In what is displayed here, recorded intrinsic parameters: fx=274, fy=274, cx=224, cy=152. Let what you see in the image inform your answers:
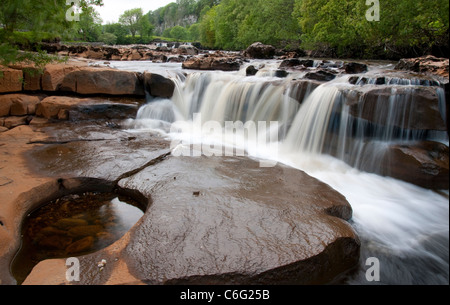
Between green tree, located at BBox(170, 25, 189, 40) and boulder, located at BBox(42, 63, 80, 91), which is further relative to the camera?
green tree, located at BBox(170, 25, 189, 40)

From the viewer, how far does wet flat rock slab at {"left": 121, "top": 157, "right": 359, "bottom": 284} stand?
2881mm

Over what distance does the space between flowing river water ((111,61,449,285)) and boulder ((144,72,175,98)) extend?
370mm

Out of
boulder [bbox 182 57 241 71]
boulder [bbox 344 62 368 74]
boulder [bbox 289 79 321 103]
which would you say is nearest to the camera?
boulder [bbox 289 79 321 103]

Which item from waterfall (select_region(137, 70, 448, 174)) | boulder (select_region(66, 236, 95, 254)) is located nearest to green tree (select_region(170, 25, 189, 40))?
waterfall (select_region(137, 70, 448, 174))

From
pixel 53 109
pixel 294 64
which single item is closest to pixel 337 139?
pixel 294 64

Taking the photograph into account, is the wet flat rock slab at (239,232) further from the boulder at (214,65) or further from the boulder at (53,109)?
the boulder at (214,65)

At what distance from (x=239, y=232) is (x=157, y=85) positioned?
26.8 feet

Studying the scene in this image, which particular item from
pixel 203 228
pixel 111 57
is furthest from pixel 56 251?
pixel 111 57

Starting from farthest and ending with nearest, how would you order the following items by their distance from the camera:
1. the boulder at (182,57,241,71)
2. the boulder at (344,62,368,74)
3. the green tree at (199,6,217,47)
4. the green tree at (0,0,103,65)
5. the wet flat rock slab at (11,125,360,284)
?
the green tree at (199,6,217,47) < the boulder at (182,57,241,71) < the boulder at (344,62,368,74) < the green tree at (0,0,103,65) < the wet flat rock slab at (11,125,360,284)

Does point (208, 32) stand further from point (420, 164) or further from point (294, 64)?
point (420, 164)

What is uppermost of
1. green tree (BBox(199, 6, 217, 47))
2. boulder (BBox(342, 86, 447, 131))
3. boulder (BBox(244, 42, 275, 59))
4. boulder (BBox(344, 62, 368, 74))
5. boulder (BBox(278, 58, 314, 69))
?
green tree (BBox(199, 6, 217, 47))

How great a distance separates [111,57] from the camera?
23.0 metres

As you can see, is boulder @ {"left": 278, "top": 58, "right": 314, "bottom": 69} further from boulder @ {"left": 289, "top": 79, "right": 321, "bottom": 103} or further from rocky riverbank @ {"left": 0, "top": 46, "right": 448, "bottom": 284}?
rocky riverbank @ {"left": 0, "top": 46, "right": 448, "bottom": 284}

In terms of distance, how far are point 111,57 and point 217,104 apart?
56.7ft
